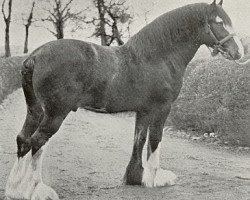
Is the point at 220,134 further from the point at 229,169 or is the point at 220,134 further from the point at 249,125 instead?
the point at 229,169

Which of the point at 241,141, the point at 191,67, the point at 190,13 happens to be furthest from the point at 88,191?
the point at 191,67

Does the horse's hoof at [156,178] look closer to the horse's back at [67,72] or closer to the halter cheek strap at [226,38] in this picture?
the horse's back at [67,72]

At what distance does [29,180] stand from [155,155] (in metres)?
1.55

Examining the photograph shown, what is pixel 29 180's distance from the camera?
16.3ft

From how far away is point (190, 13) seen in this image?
18.3 feet

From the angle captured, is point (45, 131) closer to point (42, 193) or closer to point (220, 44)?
point (42, 193)

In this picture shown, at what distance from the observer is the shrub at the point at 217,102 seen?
361 inches

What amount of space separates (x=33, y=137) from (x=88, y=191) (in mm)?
1130

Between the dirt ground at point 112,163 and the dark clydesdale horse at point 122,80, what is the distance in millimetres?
349

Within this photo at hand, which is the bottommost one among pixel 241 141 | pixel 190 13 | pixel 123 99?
pixel 241 141

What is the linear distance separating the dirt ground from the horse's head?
1.48m

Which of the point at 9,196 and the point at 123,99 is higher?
the point at 123,99

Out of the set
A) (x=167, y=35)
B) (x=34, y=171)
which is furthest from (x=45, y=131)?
(x=167, y=35)

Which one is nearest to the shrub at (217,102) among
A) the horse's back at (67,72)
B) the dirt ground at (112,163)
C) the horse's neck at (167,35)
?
the dirt ground at (112,163)
